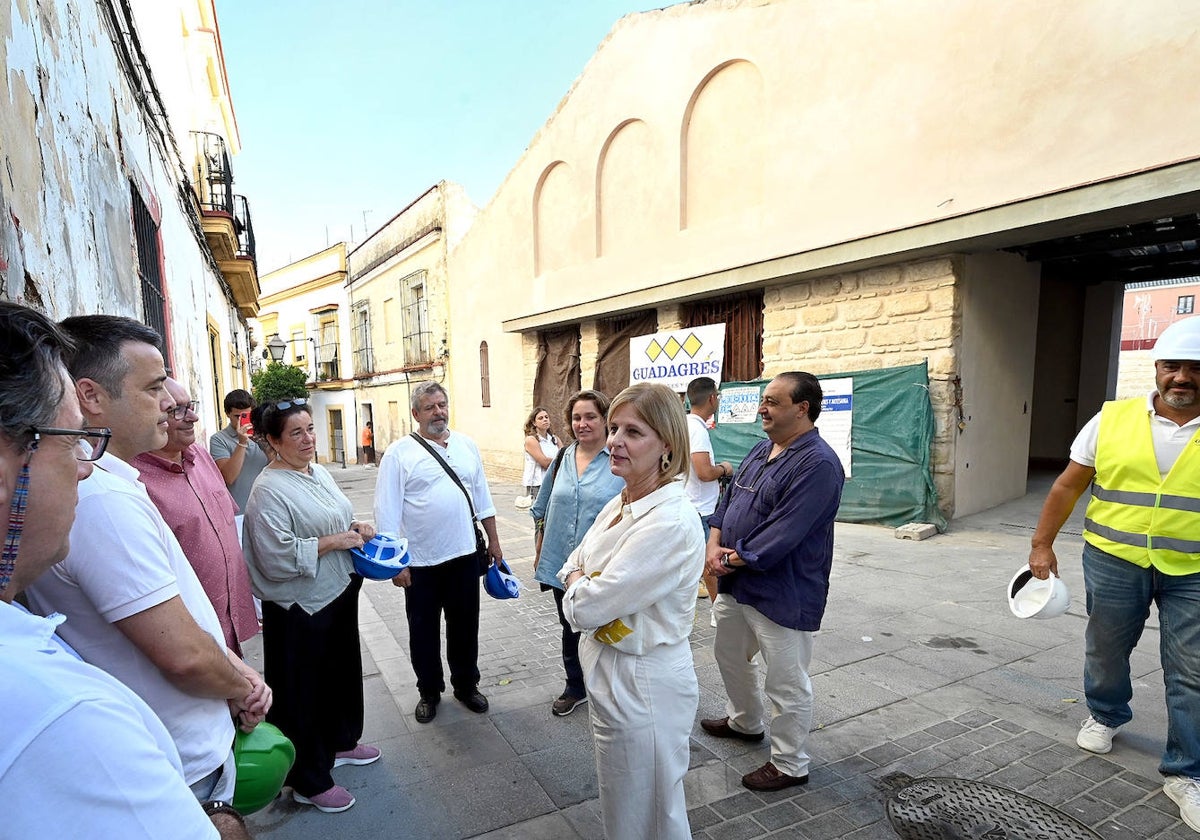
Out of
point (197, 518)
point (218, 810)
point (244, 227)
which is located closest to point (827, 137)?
point (197, 518)

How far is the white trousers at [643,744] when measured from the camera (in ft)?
6.15

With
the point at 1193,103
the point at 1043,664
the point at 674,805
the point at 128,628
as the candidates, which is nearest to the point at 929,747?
the point at 1043,664

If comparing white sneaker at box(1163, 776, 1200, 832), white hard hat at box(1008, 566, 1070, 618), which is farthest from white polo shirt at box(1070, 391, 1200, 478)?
white sneaker at box(1163, 776, 1200, 832)

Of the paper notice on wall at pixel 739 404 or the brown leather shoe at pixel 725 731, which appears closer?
the brown leather shoe at pixel 725 731

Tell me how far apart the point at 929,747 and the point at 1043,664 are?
1.44m

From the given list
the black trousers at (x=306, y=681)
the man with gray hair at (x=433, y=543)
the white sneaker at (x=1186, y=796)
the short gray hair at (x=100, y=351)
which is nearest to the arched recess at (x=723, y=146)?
the man with gray hair at (x=433, y=543)

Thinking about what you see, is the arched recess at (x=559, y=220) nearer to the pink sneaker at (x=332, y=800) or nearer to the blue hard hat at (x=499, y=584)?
the blue hard hat at (x=499, y=584)

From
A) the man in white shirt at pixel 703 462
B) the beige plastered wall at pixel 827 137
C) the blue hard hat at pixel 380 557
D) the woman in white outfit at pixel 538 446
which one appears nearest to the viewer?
the blue hard hat at pixel 380 557

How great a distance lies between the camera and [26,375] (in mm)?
881

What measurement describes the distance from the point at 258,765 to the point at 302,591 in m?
1.10

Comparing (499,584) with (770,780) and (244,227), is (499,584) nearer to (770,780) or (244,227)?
(770,780)

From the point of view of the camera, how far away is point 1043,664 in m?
3.75

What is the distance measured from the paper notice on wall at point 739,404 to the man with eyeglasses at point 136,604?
25.7 feet

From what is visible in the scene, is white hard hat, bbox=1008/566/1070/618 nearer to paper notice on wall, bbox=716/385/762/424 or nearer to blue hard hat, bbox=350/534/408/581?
blue hard hat, bbox=350/534/408/581
